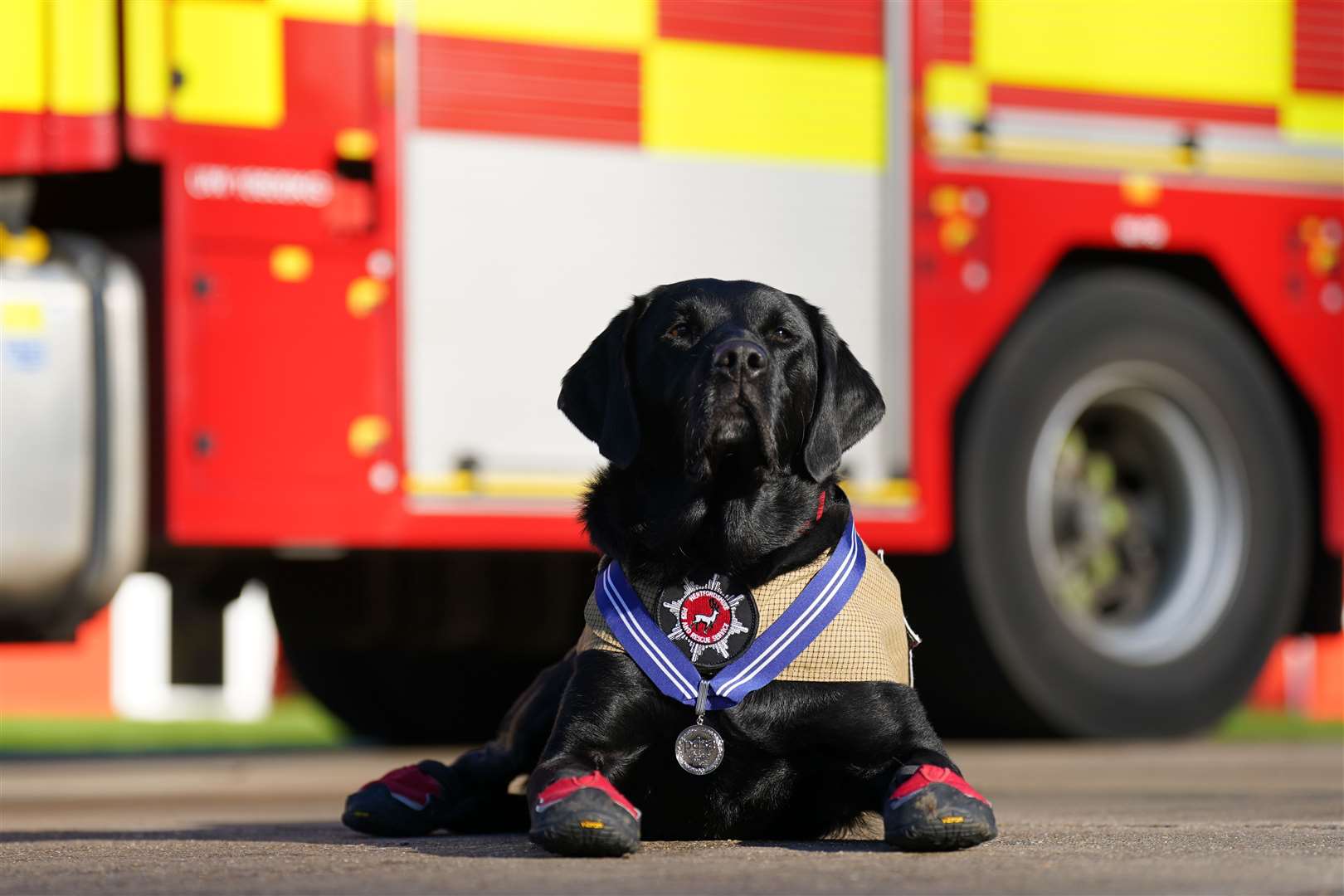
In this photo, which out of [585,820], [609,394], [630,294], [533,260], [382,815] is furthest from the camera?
[630,294]

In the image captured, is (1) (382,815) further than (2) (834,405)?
Yes

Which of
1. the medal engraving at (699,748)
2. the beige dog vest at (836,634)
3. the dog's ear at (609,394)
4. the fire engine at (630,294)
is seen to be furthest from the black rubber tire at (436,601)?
the medal engraving at (699,748)

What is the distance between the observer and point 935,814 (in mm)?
3820

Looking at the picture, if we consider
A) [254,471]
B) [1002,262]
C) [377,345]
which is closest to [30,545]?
[254,471]

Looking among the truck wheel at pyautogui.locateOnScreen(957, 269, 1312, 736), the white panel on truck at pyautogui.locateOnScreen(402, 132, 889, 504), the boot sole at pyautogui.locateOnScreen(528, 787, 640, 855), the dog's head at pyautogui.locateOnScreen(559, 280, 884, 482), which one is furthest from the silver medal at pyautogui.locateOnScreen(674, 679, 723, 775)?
the truck wheel at pyautogui.locateOnScreen(957, 269, 1312, 736)

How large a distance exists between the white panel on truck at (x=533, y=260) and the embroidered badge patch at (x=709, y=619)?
277 cm

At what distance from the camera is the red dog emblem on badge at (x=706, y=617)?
4023 millimetres

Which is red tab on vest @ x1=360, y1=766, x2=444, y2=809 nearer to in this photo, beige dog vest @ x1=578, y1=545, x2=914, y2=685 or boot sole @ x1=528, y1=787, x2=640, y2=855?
beige dog vest @ x1=578, y1=545, x2=914, y2=685

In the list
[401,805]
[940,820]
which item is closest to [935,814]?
[940,820]

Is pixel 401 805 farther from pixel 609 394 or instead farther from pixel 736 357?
pixel 736 357

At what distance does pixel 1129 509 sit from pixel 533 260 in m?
2.23

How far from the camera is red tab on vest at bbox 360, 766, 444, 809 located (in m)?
4.49

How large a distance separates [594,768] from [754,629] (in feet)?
1.13

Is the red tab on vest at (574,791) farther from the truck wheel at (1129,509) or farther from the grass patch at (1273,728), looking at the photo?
Answer: the grass patch at (1273,728)
